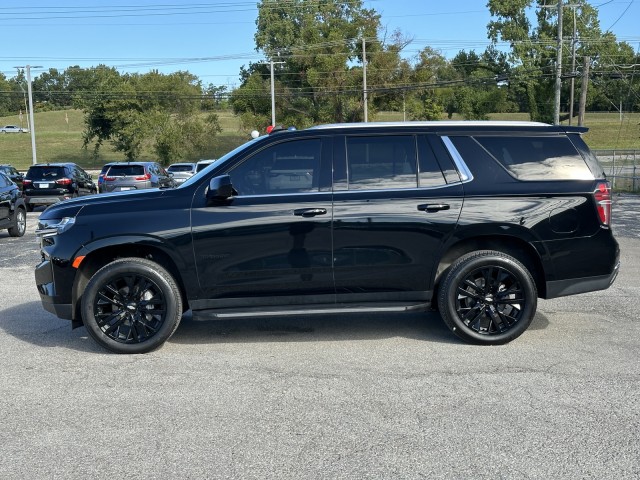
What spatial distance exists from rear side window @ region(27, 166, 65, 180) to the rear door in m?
18.4

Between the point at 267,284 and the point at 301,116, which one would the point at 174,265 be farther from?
the point at 301,116

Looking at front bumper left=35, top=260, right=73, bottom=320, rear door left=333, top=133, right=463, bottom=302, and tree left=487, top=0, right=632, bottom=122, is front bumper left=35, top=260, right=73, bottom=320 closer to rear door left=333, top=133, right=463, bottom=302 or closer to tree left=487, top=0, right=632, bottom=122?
rear door left=333, top=133, right=463, bottom=302

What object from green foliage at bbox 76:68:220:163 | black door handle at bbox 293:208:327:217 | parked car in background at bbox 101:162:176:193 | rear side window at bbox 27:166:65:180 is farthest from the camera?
green foliage at bbox 76:68:220:163

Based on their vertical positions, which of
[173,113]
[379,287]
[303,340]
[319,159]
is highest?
[173,113]

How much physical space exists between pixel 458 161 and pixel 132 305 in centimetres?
311

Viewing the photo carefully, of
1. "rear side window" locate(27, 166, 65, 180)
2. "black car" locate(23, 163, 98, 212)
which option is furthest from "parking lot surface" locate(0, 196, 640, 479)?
"rear side window" locate(27, 166, 65, 180)

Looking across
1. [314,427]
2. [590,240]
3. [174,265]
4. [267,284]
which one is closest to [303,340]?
[267,284]

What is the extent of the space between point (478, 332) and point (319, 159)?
2.06 meters

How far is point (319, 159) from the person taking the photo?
6.04 metres

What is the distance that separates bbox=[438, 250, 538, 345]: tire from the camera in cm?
598

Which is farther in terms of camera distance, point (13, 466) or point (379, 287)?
point (379, 287)

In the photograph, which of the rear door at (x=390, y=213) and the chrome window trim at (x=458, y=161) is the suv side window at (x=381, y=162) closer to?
the rear door at (x=390, y=213)

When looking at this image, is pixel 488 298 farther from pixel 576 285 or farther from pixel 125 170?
pixel 125 170

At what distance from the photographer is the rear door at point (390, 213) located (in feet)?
19.4
